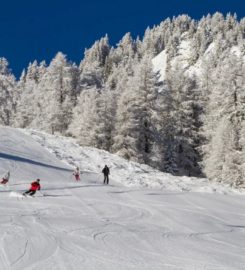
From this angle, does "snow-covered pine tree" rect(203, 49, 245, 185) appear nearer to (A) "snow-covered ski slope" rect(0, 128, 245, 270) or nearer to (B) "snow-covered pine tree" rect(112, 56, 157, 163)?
(B) "snow-covered pine tree" rect(112, 56, 157, 163)

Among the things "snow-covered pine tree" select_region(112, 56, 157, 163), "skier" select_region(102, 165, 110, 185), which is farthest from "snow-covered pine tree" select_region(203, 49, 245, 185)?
→ "skier" select_region(102, 165, 110, 185)

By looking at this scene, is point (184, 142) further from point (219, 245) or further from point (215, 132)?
point (219, 245)

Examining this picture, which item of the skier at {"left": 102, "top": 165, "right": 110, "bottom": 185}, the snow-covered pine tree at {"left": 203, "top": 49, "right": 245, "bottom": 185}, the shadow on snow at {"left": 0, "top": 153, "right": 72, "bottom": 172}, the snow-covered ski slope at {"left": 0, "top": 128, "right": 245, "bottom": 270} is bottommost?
the snow-covered ski slope at {"left": 0, "top": 128, "right": 245, "bottom": 270}

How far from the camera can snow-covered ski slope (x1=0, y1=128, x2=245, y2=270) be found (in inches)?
437

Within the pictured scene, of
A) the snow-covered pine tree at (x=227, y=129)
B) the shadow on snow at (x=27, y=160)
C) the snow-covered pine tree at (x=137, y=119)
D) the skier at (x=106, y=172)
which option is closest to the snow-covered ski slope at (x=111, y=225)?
the shadow on snow at (x=27, y=160)

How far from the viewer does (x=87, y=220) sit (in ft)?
55.9

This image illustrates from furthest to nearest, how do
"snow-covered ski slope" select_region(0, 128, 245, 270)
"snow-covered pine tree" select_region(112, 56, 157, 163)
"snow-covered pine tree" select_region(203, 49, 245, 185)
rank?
1. "snow-covered pine tree" select_region(112, 56, 157, 163)
2. "snow-covered pine tree" select_region(203, 49, 245, 185)
3. "snow-covered ski slope" select_region(0, 128, 245, 270)

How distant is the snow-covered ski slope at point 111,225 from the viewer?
11.1 metres

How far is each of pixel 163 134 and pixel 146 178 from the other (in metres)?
14.0

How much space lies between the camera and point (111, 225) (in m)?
16.4

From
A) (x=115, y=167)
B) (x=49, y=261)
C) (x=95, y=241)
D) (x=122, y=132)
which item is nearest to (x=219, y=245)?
(x=95, y=241)

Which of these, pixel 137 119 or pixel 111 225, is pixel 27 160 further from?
pixel 111 225

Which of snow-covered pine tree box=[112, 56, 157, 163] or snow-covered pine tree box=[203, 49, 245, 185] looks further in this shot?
snow-covered pine tree box=[112, 56, 157, 163]

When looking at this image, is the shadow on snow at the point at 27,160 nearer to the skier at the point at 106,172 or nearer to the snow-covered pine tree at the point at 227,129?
the skier at the point at 106,172
